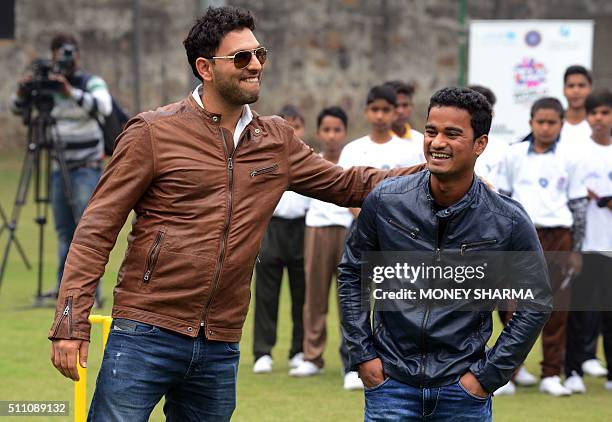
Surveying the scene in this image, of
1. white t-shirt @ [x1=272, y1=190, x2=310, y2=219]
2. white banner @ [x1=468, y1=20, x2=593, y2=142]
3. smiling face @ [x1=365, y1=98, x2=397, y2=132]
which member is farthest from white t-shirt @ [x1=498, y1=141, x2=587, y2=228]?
white banner @ [x1=468, y1=20, x2=593, y2=142]

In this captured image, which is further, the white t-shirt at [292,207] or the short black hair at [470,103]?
the white t-shirt at [292,207]

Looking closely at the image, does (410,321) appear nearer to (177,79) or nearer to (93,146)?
(93,146)

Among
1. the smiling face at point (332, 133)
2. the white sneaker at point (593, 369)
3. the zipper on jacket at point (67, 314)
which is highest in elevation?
the smiling face at point (332, 133)

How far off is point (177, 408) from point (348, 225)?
415cm

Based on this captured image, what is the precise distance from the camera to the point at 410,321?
441 cm

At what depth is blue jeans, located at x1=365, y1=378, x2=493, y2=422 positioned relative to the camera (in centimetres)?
439

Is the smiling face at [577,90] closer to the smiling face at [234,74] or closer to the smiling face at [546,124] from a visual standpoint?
the smiling face at [546,124]

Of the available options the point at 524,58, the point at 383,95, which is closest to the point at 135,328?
the point at 383,95

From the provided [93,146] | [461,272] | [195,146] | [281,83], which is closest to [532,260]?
[461,272]

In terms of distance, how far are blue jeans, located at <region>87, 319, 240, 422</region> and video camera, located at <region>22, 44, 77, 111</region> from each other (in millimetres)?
6191

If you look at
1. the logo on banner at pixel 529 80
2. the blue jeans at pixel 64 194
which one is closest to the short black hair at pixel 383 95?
the blue jeans at pixel 64 194

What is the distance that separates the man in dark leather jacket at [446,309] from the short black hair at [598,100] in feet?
14.3

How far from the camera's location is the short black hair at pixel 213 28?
4637 mm

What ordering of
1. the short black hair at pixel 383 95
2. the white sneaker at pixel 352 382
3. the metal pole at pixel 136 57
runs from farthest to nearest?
1. the metal pole at pixel 136 57
2. the short black hair at pixel 383 95
3. the white sneaker at pixel 352 382
